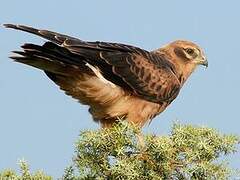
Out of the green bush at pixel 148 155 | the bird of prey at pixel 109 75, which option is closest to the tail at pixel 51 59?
the bird of prey at pixel 109 75

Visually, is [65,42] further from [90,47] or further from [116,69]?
[116,69]

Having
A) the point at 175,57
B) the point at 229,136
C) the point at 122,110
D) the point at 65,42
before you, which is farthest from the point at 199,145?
the point at 175,57

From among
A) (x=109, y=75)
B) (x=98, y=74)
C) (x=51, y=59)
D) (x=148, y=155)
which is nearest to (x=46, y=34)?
(x=51, y=59)

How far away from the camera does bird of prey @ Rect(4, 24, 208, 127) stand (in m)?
6.70

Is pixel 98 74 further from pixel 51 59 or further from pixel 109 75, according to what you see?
pixel 51 59

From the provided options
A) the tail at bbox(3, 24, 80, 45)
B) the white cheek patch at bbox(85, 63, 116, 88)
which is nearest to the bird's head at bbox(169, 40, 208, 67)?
the white cheek patch at bbox(85, 63, 116, 88)

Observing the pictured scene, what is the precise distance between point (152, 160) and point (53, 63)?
2199 mm

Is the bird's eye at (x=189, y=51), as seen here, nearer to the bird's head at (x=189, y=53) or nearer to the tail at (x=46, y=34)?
the bird's head at (x=189, y=53)

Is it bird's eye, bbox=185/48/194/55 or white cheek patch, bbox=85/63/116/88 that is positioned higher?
white cheek patch, bbox=85/63/116/88

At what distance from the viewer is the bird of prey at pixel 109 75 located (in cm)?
670

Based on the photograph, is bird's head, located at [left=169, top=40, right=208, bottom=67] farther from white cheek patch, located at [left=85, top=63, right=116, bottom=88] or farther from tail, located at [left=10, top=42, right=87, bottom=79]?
tail, located at [left=10, top=42, right=87, bottom=79]

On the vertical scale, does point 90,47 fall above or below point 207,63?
above

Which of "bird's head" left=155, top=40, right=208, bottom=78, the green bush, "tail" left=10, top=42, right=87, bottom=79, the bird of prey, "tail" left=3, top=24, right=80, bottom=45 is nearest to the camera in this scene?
the green bush

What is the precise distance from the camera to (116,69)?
293 inches
